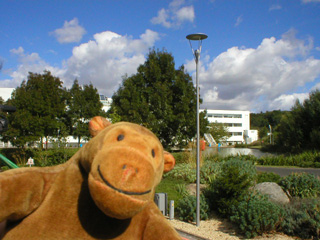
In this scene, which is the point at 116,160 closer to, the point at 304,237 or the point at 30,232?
the point at 30,232

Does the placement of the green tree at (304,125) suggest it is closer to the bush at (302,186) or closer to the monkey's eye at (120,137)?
the bush at (302,186)

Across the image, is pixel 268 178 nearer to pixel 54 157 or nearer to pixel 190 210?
pixel 190 210

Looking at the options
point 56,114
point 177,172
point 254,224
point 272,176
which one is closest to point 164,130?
point 56,114

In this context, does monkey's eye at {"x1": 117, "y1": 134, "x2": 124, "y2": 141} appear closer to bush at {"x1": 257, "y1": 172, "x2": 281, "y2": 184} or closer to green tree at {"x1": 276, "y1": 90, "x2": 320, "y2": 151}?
bush at {"x1": 257, "y1": 172, "x2": 281, "y2": 184}

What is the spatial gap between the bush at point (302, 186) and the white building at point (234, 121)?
6439 centimetres

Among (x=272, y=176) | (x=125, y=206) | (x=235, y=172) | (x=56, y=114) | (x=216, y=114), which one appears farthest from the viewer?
(x=216, y=114)

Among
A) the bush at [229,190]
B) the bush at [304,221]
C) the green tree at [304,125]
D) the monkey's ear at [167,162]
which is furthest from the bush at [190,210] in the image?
the green tree at [304,125]

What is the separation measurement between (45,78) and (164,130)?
32.9 feet

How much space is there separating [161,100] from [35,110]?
30.2 ft

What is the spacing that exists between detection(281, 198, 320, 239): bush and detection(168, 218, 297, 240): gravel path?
23cm

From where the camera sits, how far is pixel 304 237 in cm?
679

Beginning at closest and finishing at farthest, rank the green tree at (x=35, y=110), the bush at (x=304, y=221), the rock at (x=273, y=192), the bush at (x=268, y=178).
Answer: the bush at (x=304, y=221) < the rock at (x=273, y=192) < the bush at (x=268, y=178) < the green tree at (x=35, y=110)

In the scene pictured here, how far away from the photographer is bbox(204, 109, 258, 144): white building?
246ft

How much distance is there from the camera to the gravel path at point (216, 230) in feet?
23.2
